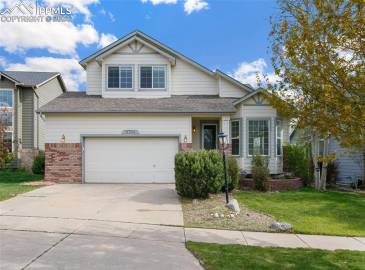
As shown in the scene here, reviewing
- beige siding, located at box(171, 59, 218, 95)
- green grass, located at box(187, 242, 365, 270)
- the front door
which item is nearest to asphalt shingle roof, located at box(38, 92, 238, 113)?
beige siding, located at box(171, 59, 218, 95)

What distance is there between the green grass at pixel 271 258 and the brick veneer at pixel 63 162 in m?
10.5

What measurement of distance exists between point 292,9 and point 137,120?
9828 millimetres

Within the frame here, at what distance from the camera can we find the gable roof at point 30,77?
23920 mm

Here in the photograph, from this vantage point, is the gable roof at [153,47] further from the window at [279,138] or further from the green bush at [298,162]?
the green bush at [298,162]

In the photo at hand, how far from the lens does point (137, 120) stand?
16.0 meters

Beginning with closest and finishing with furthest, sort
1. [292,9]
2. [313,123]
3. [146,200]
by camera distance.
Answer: [313,123], [292,9], [146,200]

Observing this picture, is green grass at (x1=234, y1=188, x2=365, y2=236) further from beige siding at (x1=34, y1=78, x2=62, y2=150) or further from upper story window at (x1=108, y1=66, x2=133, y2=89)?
beige siding at (x1=34, y1=78, x2=62, y2=150)

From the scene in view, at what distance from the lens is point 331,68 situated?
567 centimetres

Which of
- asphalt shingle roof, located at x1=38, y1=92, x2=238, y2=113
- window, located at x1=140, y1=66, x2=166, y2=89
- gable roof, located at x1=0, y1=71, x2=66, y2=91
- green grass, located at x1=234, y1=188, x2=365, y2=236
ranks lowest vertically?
green grass, located at x1=234, y1=188, x2=365, y2=236

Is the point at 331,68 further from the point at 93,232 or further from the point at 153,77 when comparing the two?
the point at 153,77

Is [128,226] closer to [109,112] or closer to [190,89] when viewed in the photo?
[109,112]

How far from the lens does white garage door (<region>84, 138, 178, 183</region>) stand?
16.1m

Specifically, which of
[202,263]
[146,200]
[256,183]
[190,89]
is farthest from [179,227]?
[190,89]

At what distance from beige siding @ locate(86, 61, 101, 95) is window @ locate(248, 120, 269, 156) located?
847 cm
